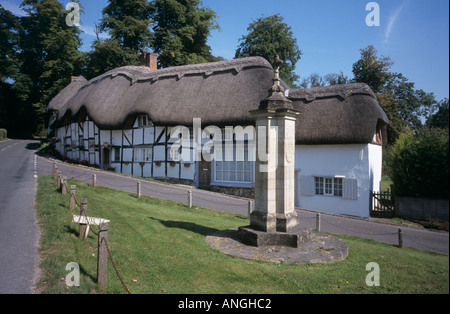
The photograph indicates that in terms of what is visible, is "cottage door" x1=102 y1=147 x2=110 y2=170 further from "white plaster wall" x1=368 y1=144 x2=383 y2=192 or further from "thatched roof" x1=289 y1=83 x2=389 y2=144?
"white plaster wall" x1=368 y1=144 x2=383 y2=192

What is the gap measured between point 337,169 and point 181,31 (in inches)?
878

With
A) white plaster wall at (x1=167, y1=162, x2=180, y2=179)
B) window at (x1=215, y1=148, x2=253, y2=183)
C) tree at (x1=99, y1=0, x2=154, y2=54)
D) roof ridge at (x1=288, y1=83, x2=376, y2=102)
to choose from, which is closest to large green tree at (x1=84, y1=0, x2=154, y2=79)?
tree at (x1=99, y1=0, x2=154, y2=54)

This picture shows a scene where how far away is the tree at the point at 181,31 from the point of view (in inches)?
1157

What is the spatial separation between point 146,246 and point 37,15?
99.4 ft

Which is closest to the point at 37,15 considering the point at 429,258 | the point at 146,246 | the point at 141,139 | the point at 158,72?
the point at 158,72

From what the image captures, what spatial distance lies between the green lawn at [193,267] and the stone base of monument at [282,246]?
0.20 meters

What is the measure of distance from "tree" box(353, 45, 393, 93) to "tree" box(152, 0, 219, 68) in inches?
612

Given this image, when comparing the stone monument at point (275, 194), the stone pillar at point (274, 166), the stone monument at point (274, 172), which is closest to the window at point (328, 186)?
the stone monument at point (275, 194)

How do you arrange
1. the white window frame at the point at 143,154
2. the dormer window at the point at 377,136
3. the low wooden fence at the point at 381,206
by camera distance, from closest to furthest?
the low wooden fence at the point at 381,206
the dormer window at the point at 377,136
the white window frame at the point at 143,154

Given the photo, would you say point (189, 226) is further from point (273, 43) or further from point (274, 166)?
point (273, 43)

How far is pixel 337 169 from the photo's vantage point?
1514cm

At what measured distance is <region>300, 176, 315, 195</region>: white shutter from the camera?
15.8 metres

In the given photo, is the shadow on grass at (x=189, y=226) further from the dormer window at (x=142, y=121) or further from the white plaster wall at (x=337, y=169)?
the dormer window at (x=142, y=121)

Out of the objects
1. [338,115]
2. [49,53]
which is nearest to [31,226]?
[338,115]
